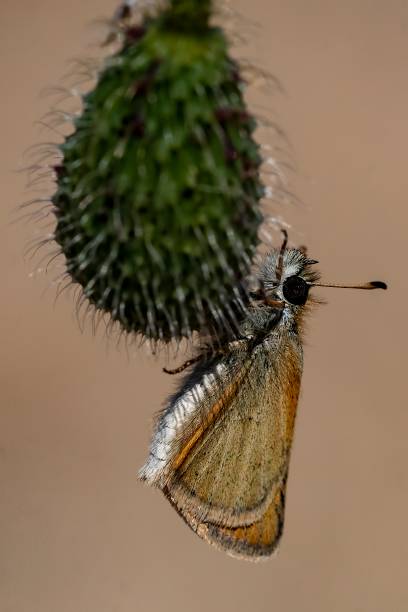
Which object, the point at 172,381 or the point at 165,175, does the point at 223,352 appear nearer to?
the point at 165,175

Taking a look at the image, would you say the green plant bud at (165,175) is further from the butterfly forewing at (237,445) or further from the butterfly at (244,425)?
the butterfly forewing at (237,445)

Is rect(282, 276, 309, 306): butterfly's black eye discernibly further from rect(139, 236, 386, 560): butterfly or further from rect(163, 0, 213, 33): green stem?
rect(163, 0, 213, 33): green stem

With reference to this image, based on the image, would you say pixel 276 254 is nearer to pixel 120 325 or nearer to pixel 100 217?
pixel 120 325

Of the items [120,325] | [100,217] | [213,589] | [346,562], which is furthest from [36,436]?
[100,217]

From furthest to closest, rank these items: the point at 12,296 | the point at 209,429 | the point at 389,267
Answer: the point at 389,267 < the point at 12,296 < the point at 209,429

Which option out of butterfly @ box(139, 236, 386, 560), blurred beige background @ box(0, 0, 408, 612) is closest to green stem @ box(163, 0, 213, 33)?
butterfly @ box(139, 236, 386, 560)
